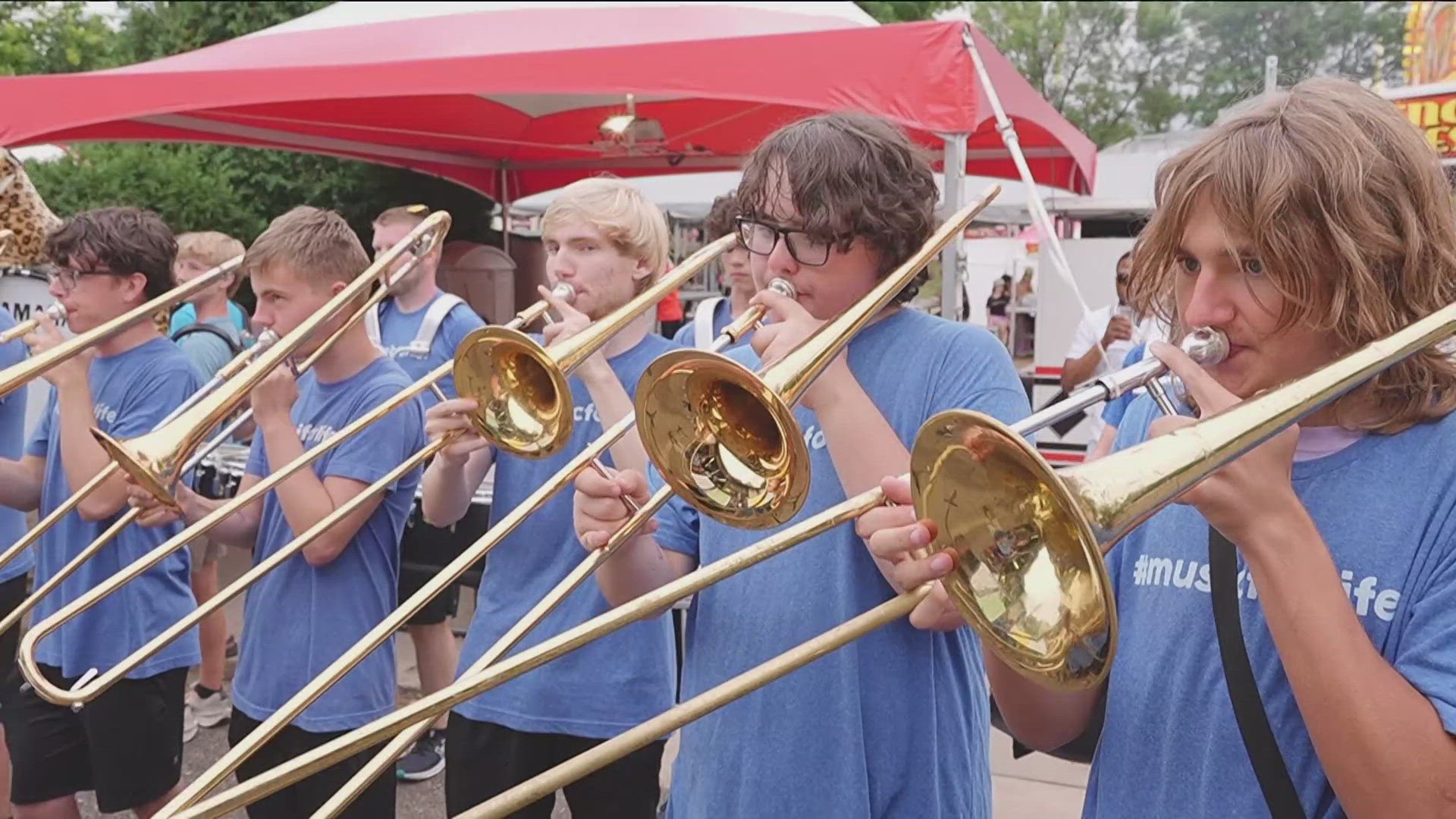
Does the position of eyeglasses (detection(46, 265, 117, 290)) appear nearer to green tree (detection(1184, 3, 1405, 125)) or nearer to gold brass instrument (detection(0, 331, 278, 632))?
gold brass instrument (detection(0, 331, 278, 632))

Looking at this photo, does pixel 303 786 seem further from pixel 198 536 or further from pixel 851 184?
pixel 851 184

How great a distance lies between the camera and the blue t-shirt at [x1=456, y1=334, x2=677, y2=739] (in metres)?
2.62

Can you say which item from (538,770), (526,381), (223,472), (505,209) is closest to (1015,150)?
(526,381)

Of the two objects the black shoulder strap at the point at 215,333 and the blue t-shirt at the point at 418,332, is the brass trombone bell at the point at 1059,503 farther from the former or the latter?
the black shoulder strap at the point at 215,333

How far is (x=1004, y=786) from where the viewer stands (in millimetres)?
4172

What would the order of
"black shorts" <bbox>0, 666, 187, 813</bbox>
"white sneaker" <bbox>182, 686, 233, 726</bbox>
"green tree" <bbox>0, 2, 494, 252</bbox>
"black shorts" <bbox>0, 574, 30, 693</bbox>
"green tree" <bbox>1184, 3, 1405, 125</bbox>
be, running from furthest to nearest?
"green tree" <bbox>1184, 3, 1405, 125</bbox> < "green tree" <bbox>0, 2, 494, 252</bbox> < "white sneaker" <bbox>182, 686, 233, 726</bbox> < "black shorts" <bbox>0, 574, 30, 693</bbox> < "black shorts" <bbox>0, 666, 187, 813</bbox>

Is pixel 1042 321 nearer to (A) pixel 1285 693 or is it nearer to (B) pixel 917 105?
(B) pixel 917 105

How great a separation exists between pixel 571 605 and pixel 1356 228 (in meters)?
1.87

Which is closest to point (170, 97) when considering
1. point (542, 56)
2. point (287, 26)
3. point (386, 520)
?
point (287, 26)

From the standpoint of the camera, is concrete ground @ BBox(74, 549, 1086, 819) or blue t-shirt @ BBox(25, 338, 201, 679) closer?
blue t-shirt @ BBox(25, 338, 201, 679)

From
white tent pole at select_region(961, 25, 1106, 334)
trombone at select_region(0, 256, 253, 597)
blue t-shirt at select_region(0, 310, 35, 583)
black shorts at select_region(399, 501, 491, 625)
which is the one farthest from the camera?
white tent pole at select_region(961, 25, 1106, 334)

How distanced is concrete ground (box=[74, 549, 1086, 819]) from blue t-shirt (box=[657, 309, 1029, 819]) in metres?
2.15

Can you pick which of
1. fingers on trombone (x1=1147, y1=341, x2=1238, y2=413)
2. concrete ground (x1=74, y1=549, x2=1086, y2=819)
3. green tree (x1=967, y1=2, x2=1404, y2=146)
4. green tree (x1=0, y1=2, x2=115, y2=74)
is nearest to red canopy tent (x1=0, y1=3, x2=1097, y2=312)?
concrete ground (x1=74, y1=549, x2=1086, y2=819)

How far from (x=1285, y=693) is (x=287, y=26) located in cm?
708
